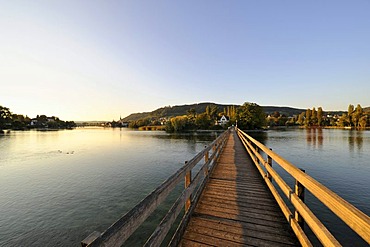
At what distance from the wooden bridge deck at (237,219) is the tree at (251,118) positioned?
68.2m

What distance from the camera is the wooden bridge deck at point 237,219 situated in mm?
2830

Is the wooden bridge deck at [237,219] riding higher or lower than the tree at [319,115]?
lower

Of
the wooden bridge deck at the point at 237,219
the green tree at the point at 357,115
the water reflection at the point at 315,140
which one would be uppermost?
the green tree at the point at 357,115

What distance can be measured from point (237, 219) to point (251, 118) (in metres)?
70.5

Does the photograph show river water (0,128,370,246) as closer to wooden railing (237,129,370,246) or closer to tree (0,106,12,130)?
wooden railing (237,129,370,246)

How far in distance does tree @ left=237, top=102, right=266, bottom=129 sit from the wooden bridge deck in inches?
2687

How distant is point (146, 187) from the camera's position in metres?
10.0

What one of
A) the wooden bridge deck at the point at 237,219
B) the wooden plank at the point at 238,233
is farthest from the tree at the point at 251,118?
the wooden plank at the point at 238,233

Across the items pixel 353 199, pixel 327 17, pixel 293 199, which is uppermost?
pixel 327 17

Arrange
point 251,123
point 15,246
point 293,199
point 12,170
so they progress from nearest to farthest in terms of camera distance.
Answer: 1. point 293,199
2. point 15,246
3. point 12,170
4. point 251,123

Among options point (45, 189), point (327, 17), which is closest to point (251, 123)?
point (327, 17)

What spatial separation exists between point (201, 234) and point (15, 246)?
5971 millimetres

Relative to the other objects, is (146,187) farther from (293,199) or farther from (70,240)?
(293,199)

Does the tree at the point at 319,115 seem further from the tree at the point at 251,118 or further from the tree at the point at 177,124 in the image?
the tree at the point at 177,124
